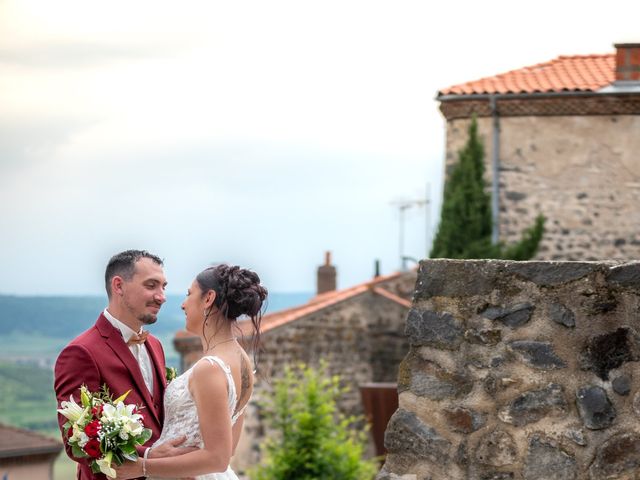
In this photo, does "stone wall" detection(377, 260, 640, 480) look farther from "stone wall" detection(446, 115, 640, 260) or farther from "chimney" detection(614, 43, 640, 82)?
"chimney" detection(614, 43, 640, 82)

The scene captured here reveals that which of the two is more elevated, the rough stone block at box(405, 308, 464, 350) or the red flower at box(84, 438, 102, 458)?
the rough stone block at box(405, 308, 464, 350)

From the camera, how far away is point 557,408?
16.5 ft

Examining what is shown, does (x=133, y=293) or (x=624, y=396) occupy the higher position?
(x=133, y=293)

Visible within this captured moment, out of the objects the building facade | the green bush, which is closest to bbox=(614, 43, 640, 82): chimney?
the building facade

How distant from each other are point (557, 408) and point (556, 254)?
17878 mm

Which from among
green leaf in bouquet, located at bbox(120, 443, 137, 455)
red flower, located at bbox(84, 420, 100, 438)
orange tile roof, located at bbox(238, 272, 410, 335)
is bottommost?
orange tile roof, located at bbox(238, 272, 410, 335)

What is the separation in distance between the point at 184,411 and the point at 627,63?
61.3 ft

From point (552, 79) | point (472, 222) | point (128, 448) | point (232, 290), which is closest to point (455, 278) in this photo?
point (232, 290)

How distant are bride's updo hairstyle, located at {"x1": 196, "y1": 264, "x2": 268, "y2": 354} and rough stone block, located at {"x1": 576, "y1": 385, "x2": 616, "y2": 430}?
1.17 m

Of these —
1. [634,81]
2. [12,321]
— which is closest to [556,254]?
[634,81]

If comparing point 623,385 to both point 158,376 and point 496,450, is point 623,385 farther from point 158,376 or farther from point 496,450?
point 158,376

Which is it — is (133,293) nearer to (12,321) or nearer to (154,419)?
(154,419)

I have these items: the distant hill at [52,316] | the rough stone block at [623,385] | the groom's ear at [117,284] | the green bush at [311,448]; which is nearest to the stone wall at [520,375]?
the rough stone block at [623,385]

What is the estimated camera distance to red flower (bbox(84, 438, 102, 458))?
4805 mm
